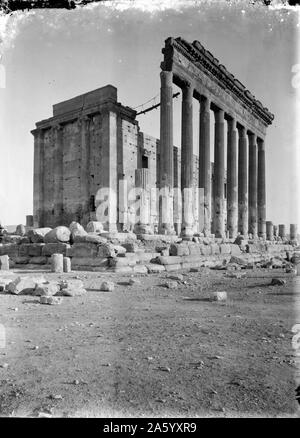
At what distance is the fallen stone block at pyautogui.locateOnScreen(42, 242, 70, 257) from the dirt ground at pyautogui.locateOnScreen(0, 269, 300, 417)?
6573 millimetres

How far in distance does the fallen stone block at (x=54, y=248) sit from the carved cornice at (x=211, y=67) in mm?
11249

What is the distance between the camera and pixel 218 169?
75.4 ft

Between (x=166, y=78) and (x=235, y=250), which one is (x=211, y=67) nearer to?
(x=166, y=78)

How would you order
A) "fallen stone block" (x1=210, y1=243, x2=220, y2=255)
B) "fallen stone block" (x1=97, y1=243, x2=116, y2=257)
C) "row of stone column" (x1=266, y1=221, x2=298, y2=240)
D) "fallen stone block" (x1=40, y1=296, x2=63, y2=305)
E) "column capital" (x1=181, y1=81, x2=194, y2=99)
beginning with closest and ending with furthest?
"fallen stone block" (x1=40, y1=296, x2=63, y2=305), "fallen stone block" (x1=97, y1=243, x2=116, y2=257), "fallen stone block" (x1=210, y1=243, x2=220, y2=255), "column capital" (x1=181, y1=81, x2=194, y2=99), "row of stone column" (x1=266, y1=221, x2=298, y2=240)

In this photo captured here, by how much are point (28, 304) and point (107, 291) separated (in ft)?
6.02

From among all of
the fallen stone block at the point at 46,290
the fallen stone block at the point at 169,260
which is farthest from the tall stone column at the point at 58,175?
the fallen stone block at the point at 46,290

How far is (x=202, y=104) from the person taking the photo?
70.1ft

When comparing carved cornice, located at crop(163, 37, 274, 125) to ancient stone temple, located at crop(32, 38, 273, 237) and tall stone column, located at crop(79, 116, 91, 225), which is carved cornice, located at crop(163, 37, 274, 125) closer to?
ancient stone temple, located at crop(32, 38, 273, 237)

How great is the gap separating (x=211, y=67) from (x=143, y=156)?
6927 mm

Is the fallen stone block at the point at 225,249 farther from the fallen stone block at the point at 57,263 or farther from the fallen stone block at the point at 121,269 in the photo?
the fallen stone block at the point at 57,263

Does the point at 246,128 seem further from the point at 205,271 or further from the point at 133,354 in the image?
the point at 133,354

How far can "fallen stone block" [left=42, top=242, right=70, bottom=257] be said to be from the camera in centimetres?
1248

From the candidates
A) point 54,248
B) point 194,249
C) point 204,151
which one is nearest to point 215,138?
point 204,151

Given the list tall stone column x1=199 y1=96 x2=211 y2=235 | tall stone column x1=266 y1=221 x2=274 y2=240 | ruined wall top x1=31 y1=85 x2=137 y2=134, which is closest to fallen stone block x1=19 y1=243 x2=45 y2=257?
ruined wall top x1=31 y1=85 x2=137 y2=134
